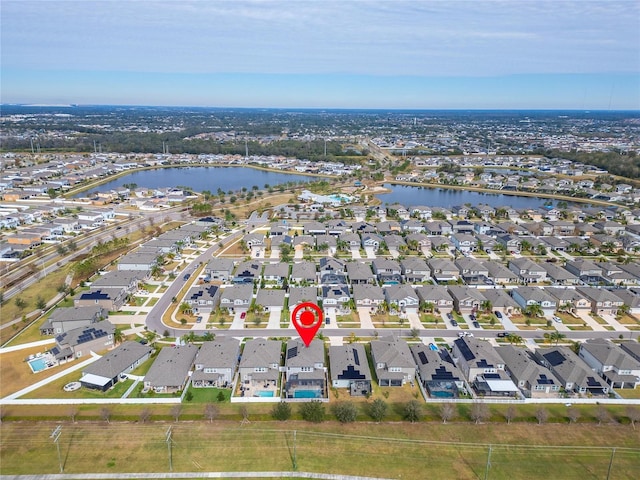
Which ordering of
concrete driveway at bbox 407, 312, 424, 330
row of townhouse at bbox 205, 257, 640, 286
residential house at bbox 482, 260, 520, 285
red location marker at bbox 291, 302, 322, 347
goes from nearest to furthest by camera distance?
red location marker at bbox 291, 302, 322, 347
concrete driveway at bbox 407, 312, 424, 330
row of townhouse at bbox 205, 257, 640, 286
residential house at bbox 482, 260, 520, 285

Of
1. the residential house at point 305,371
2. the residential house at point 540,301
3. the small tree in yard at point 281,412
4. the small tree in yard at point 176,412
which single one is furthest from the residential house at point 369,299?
the small tree in yard at point 176,412

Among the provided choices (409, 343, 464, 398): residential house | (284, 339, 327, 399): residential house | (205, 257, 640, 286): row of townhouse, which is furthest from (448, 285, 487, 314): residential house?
(284, 339, 327, 399): residential house

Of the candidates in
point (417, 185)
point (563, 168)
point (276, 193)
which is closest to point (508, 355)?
point (276, 193)

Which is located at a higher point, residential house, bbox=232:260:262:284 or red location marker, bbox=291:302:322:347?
residential house, bbox=232:260:262:284

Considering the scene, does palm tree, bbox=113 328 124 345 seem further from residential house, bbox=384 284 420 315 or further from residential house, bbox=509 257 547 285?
residential house, bbox=509 257 547 285

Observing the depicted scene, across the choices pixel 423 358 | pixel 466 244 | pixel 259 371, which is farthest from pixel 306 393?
pixel 466 244

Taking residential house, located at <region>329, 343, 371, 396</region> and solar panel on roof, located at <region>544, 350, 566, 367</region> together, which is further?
solar panel on roof, located at <region>544, 350, 566, 367</region>
